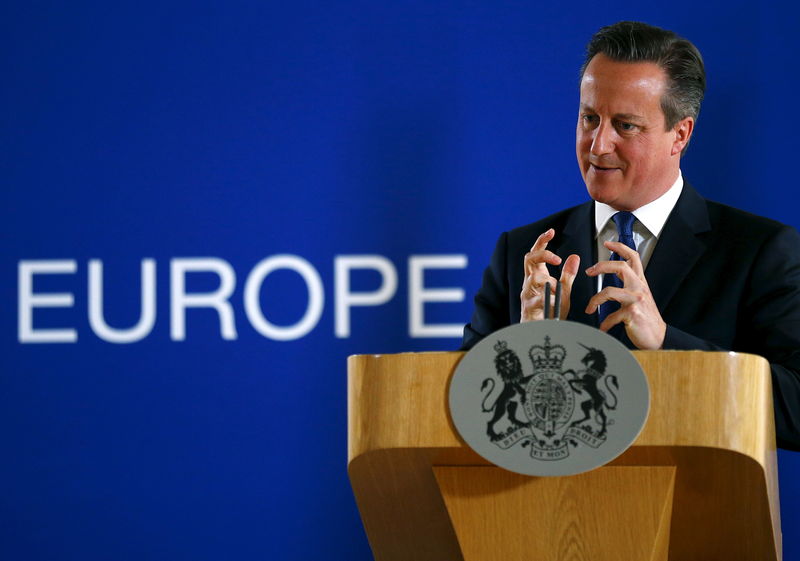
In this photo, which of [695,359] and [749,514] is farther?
[749,514]

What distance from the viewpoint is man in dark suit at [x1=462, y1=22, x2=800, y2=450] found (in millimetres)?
1798

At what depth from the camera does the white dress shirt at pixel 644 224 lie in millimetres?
1923

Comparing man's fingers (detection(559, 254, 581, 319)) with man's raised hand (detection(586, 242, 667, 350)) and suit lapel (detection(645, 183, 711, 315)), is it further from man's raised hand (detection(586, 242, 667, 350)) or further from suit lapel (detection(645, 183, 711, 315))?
suit lapel (detection(645, 183, 711, 315))

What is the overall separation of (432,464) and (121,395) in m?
1.60

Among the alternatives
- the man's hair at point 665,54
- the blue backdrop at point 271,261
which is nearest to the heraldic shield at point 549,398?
the man's hair at point 665,54

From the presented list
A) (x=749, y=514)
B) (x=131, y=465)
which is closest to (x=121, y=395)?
(x=131, y=465)

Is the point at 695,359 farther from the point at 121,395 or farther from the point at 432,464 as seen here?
the point at 121,395

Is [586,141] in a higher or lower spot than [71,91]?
lower

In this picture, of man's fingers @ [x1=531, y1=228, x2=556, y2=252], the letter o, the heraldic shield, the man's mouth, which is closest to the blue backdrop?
the letter o

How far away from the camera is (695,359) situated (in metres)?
1.12

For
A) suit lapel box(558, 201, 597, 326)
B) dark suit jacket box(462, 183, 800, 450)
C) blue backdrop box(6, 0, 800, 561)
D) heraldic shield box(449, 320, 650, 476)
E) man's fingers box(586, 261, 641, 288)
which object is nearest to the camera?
heraldic shield box(449, 320, 650, 476)

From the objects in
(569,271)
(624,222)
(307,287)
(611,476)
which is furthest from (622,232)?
(307,287)

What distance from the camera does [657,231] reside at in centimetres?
192

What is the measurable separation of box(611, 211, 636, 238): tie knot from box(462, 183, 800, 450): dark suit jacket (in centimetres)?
5
